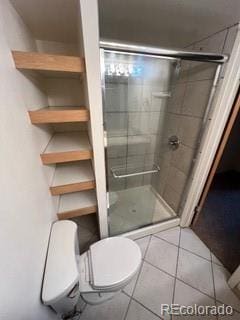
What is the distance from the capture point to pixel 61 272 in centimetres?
78

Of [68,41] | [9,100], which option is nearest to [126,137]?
[68,41]

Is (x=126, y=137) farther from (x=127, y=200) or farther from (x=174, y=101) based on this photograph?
(x=127, y=200)

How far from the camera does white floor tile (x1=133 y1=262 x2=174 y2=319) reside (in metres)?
1.09

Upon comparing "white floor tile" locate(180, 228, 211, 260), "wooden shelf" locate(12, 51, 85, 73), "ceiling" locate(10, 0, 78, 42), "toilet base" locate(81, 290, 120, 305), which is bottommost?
"white floor tile" locate(180, 228, 211, 260)

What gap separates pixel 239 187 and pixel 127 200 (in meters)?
1.93

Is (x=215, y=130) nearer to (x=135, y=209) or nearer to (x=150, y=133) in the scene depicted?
(x=150, y=133)

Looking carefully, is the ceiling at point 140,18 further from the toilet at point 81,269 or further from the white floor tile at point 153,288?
the white floor tile at point 153,288

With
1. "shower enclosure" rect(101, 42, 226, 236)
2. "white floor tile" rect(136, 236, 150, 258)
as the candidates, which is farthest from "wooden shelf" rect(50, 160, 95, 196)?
"white floor tile" rect(136, 236, 150, 258)

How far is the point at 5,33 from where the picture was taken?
625 millimetres

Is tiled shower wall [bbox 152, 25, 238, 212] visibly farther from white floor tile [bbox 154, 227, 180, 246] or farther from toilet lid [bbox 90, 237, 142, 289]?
toilet lid [bbox 90, 237, 142, 289]

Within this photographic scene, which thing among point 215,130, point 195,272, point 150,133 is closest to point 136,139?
point 150,133

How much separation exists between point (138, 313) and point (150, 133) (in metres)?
1.59

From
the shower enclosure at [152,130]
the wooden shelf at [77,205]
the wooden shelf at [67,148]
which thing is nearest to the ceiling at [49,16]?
the shower enclosure at [152,130]

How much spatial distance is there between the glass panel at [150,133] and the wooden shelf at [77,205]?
221mm
